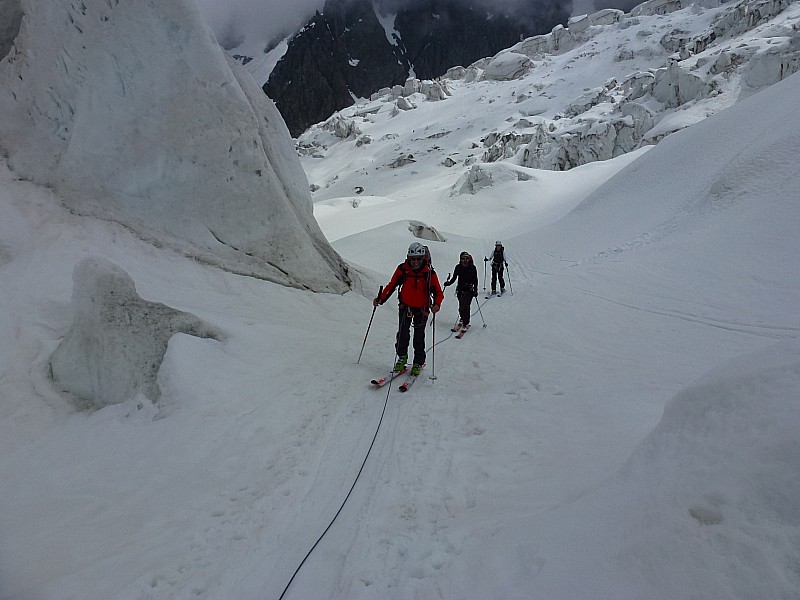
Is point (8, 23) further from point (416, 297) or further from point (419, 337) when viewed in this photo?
point (419, 337)

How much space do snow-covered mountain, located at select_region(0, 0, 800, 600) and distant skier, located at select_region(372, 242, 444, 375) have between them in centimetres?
30

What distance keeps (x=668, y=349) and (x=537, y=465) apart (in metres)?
4.67

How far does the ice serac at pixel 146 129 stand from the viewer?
769 cm

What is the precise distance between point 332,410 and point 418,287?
2311mm

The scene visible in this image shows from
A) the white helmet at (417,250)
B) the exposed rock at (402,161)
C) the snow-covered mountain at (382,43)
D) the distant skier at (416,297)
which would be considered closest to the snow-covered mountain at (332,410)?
the distant skier at (416,297)

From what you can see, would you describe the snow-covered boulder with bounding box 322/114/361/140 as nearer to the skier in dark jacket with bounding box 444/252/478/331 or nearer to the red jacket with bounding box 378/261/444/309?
the skier in dark jacket with bounding box 444/252/478/331

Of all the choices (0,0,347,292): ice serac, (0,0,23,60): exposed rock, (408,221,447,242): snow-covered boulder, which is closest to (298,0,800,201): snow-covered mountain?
(408,221,447,242): snow-covered boulder

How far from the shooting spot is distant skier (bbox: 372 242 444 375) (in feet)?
20.6

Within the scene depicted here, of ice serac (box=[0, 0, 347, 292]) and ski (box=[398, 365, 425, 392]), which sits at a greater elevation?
ice serac (box=[0, 0, 347, 292])

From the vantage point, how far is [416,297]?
6301 millimetres

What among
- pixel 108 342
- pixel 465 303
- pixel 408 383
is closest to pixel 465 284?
pixel 465 303

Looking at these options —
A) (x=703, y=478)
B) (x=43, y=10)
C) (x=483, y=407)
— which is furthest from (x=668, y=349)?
(x=43, y=10)

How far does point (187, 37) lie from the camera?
29.1 ft

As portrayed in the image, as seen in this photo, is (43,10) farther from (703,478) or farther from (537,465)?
(703,478)
